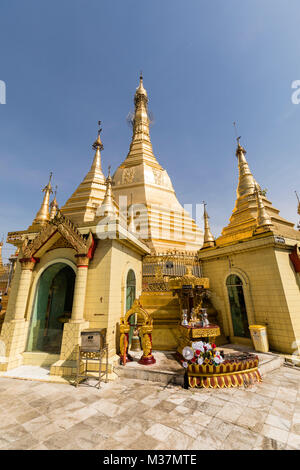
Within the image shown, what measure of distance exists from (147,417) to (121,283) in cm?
458

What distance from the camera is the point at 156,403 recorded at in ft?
15.0

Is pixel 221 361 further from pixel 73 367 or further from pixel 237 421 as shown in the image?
pixel 73 367

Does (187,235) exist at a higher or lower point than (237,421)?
higher

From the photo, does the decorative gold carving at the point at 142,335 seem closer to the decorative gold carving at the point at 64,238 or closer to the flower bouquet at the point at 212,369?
the flower bouquet at the point at 212,369

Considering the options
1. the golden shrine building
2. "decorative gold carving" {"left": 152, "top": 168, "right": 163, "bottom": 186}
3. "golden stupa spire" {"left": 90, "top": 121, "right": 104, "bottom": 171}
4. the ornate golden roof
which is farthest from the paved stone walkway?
"decorative gold carving" {"left": 152, "top": 168, "right": 163, "bottom": 186}

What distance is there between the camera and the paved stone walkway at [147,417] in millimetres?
3268

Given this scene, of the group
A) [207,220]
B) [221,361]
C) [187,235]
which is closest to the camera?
[221,361]

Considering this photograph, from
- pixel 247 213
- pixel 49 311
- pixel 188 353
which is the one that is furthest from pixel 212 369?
pixel 247 213

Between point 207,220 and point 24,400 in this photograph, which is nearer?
point 24,400

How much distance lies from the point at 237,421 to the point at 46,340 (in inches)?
331

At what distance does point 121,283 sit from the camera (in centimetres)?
807

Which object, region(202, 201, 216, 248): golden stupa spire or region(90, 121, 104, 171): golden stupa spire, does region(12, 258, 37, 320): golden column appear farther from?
region(90, 121, 104, 171): golden stupa spire

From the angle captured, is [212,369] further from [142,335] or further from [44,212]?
[44,212]
